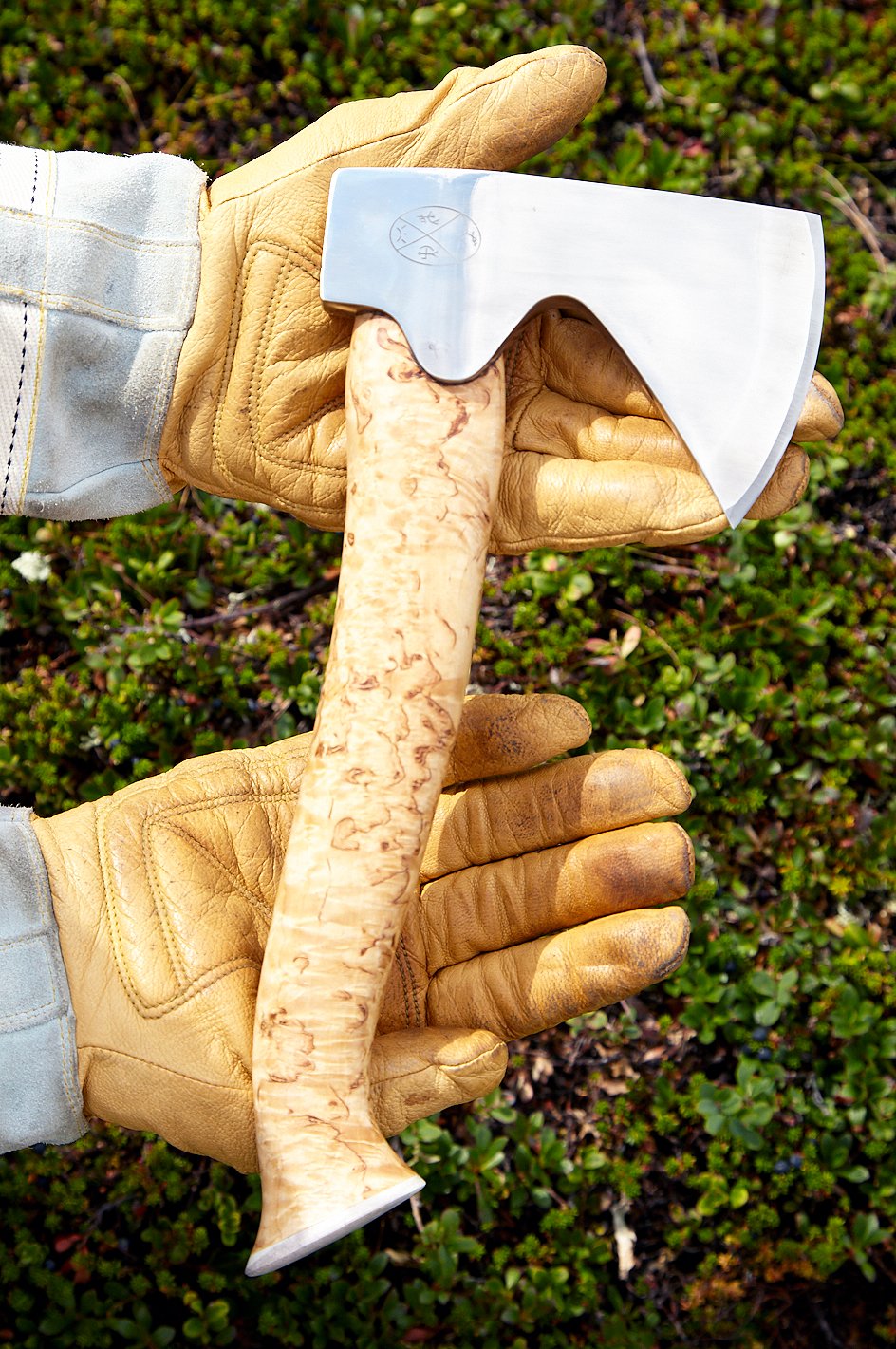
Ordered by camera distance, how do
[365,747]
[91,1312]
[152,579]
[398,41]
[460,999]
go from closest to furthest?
1. [365,747]
2. [460,999]
3. [91,1312]
4. [152,579]
5. [398,41]

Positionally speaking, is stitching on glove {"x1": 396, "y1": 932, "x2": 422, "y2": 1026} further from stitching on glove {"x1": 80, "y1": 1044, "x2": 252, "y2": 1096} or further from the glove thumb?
the glove thumb

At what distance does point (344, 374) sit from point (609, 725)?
1.59 meters

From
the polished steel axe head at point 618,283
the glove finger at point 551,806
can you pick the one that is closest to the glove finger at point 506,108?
the polished steel axe head at point 618,283

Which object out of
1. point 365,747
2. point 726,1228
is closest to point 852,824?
point 726,1228

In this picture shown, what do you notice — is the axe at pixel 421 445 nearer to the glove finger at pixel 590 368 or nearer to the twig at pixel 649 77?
the glove finger at pixel 590 368

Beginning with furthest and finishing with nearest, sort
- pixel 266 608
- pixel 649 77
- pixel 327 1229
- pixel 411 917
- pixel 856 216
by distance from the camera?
pixel 649 77
pixel 856 216
pixel 266 608
pixel 411 917
pixel 327 1229

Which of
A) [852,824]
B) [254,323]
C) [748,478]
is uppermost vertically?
[254,323]

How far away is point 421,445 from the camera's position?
247cm

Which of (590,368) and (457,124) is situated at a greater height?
(457,124)

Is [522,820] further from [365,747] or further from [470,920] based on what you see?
[365,747]

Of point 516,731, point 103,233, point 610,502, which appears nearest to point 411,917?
point 516,731

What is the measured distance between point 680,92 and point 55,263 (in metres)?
2.94

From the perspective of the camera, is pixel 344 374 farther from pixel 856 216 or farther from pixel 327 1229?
pixel 856 216

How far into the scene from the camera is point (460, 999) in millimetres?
2756
